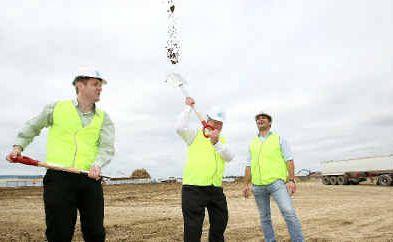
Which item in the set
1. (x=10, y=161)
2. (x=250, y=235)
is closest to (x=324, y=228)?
(x=250, y=235)

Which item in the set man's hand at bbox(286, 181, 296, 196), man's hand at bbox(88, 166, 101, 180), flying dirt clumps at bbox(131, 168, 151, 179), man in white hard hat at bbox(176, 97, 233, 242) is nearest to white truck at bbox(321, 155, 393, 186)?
man's hand at bbox(286, 181, 296, 196)

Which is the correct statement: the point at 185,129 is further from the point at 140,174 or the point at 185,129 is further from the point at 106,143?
the point at 140,174

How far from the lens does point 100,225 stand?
12.5 feet

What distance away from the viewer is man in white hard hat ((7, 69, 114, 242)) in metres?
3.61

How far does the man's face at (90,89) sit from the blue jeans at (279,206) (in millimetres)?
3110

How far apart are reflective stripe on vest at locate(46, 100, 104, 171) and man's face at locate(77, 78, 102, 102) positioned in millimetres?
164

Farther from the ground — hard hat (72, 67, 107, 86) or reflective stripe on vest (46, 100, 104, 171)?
hard hat (72, 67, 107, 86)

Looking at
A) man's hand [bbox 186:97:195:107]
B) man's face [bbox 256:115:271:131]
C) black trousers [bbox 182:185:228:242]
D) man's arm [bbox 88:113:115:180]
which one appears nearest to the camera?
man's arm [bbox 88:113:115:180]

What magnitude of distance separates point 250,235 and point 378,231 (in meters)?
2.89

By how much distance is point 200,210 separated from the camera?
16.0 feet

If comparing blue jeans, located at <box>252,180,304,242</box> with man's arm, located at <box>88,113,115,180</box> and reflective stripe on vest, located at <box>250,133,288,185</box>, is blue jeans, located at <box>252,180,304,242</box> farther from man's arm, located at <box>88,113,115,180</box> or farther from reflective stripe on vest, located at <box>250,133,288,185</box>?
man's arm, located at <box>88,113,115,180</box>

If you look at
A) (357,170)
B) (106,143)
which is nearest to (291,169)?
(106,143)

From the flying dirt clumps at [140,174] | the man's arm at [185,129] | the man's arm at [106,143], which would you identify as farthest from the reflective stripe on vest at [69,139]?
the flying dirt clumps at [140,174]

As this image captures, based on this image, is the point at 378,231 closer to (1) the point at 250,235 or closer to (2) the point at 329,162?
(1) the point at 250,235
